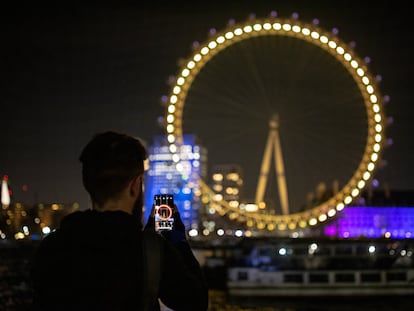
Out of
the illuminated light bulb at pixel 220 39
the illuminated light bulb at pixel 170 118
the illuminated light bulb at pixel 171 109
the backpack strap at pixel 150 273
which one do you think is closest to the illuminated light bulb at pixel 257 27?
the illuminated light bulb at pixel 220 39

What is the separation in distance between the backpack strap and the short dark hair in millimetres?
122

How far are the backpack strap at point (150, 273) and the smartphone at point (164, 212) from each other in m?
0.20

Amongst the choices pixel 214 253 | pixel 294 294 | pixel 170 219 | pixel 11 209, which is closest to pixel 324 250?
pixel 294 294

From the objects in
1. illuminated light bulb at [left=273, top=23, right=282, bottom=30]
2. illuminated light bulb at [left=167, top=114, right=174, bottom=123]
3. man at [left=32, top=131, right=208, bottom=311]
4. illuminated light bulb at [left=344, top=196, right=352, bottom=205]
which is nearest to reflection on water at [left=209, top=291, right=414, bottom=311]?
illuminated light bulb at [left=344, top=196, right=352, bottom=205]

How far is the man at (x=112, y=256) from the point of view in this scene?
117cm

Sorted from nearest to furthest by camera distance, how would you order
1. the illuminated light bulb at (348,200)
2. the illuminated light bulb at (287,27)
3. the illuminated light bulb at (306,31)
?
the illuminated light bulb at (348,200)
the illuminated light bulb at (306,31)
the illuminated light bulb at (287,27)

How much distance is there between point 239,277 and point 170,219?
20770mm

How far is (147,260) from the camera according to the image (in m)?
1.17

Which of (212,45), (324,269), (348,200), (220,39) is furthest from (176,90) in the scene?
(324,269)

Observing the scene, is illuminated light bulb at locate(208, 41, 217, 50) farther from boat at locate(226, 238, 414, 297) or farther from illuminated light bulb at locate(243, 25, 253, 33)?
boat at locate(226, 238, 414, 297)

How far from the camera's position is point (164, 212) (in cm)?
144

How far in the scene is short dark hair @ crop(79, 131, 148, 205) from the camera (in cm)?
123

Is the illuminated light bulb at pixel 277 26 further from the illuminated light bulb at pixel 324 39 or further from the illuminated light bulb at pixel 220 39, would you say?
the illuminated light bulb at pixel 220 39

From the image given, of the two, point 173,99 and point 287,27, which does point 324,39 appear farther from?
point 173,99
